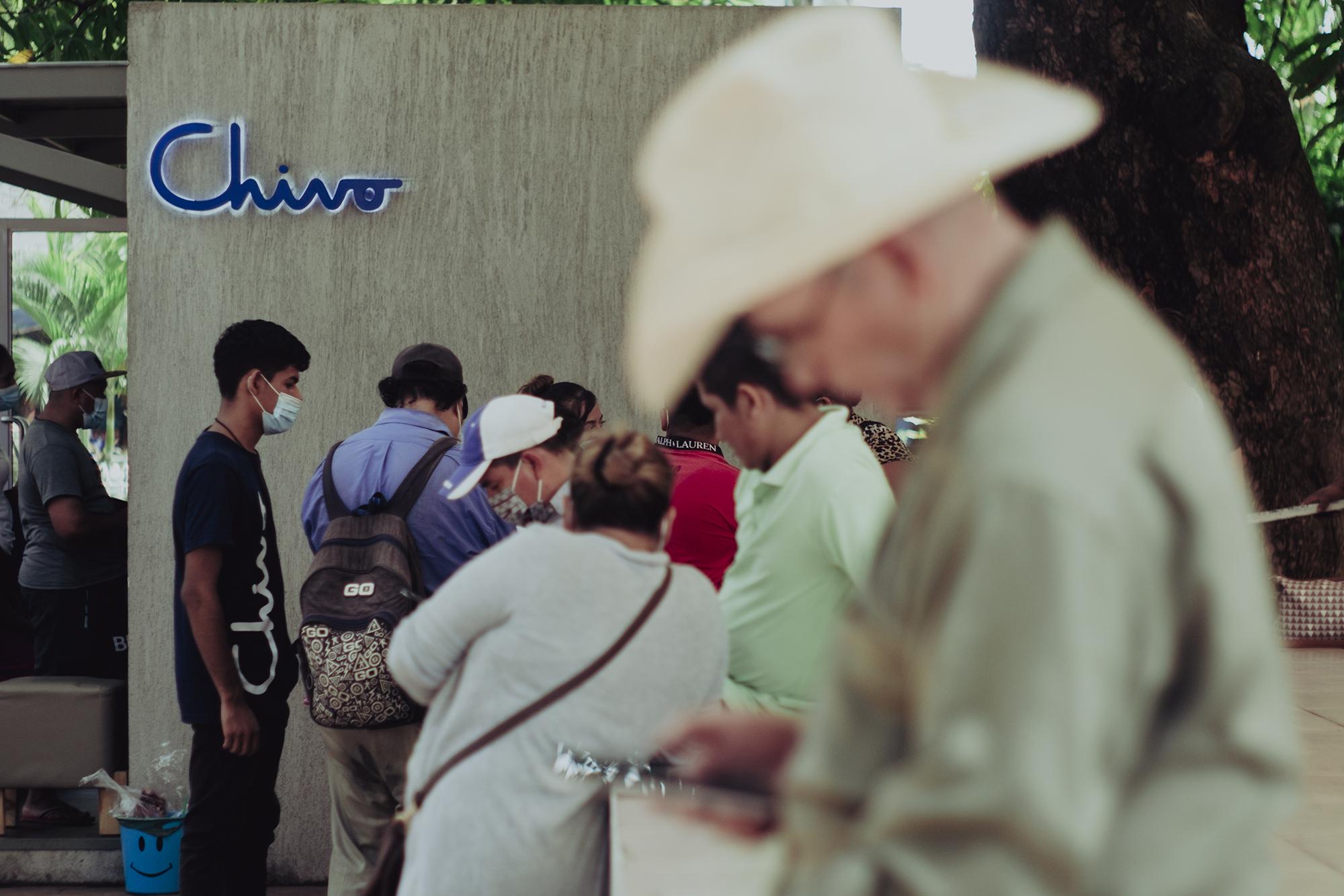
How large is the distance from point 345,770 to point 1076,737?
4.10 metres

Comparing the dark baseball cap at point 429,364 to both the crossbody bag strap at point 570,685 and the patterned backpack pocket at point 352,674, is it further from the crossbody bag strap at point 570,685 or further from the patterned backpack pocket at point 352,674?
the crossbody bag strap at point 570,685

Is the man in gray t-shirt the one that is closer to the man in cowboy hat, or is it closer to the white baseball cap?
the white baseball cap

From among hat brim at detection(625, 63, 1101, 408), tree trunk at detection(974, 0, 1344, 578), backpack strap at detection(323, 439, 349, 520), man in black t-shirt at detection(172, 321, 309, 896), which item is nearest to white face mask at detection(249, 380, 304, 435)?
man in black t-shirt at detection(172, 321, 309, 896)

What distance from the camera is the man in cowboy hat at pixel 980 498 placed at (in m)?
0.72

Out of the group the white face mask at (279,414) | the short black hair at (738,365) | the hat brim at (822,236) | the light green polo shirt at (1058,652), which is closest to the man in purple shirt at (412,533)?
the white face mask at (279,414)

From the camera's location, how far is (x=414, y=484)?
4590 mm

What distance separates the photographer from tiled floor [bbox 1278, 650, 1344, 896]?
345cm

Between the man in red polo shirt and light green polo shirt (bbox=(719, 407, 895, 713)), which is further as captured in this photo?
the man in red polo shirt

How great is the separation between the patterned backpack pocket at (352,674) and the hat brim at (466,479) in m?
0.47

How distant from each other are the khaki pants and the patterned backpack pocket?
16cm

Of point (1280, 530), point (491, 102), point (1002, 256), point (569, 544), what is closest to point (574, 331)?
point (491, 102)

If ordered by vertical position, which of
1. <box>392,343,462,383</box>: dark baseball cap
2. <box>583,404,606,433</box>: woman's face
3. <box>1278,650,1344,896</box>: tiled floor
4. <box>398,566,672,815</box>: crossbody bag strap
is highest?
<box>392,343,462,383</box>: dark baseball cap

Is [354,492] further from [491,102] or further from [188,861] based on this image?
[491,102]

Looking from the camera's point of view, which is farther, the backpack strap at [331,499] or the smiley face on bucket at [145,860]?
the smiley face on bucket at [145,860]
